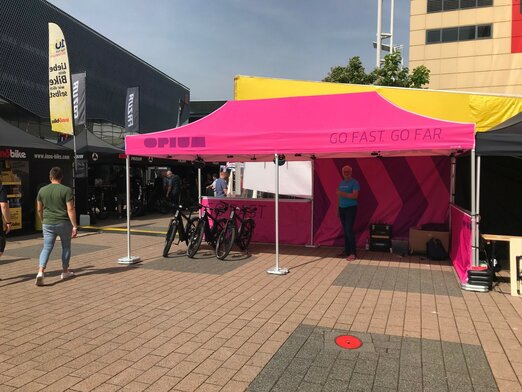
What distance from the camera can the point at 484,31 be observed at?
126 ft

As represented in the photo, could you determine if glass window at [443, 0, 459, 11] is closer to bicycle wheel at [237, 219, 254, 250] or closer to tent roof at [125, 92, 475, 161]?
tent roof at [125, 92, 475, 161]

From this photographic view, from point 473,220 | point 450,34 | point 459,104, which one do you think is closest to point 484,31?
point 450,34

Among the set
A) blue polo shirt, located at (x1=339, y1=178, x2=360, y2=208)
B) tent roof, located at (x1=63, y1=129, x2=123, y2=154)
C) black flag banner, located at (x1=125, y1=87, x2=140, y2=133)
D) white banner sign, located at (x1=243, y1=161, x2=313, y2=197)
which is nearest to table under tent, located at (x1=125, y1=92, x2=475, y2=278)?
blue polo shirt, located at (x1=339, y1=178, x2=360, y2=208)

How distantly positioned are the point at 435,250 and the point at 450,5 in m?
38.8

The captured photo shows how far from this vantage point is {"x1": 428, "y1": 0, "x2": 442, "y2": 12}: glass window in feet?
131

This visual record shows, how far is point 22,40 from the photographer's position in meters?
33.4

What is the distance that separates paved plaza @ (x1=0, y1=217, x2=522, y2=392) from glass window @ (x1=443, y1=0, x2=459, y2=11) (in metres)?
39.2

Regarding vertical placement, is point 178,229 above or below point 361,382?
above

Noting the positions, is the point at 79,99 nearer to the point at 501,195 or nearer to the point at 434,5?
the point at 501,195

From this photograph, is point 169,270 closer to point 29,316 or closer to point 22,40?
point 29,316

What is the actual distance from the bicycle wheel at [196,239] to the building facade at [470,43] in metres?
37.6

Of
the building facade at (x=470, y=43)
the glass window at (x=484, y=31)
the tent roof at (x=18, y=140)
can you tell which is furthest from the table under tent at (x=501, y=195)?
the glass window at (x=484, y=31)

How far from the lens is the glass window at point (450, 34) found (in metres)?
39.5

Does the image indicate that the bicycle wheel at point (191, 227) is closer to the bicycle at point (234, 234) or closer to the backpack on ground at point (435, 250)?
the bicycle at point (234, 234)
